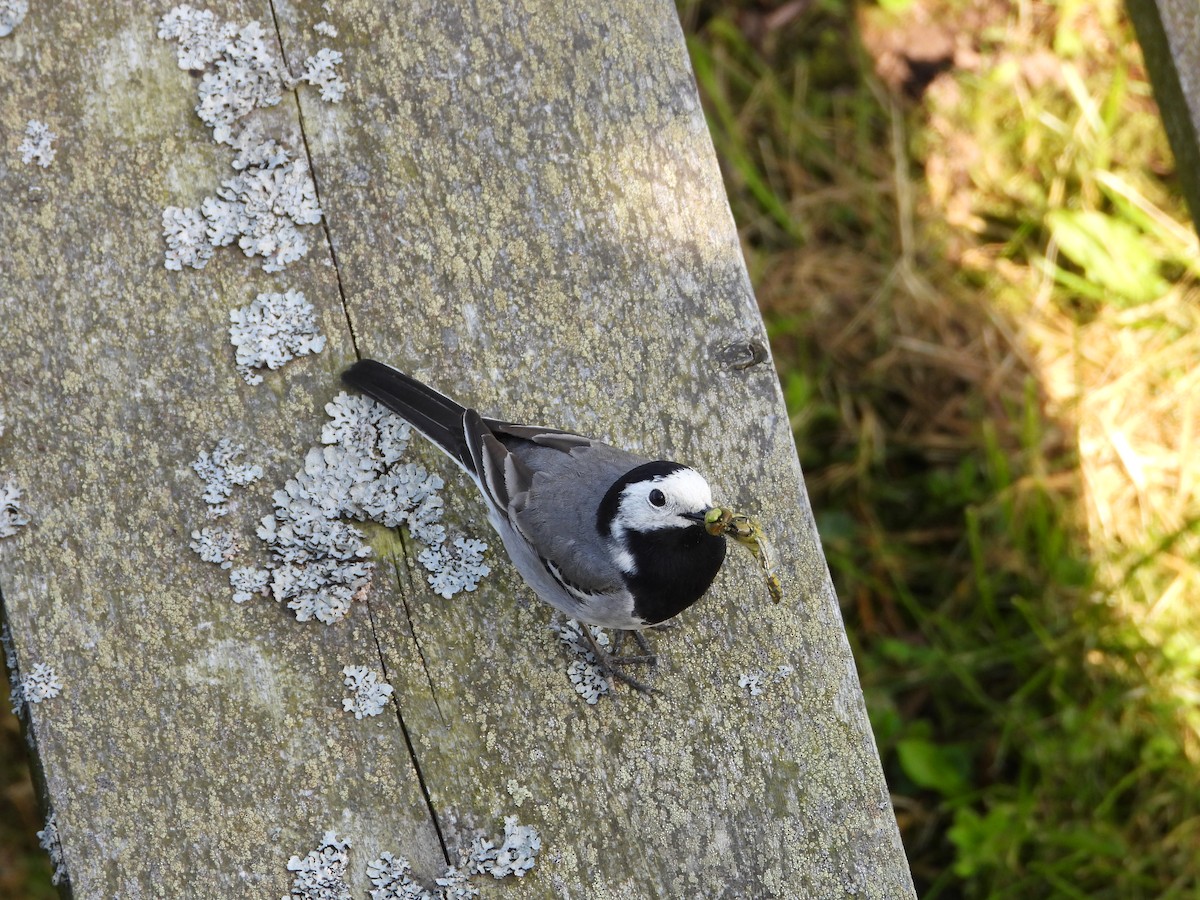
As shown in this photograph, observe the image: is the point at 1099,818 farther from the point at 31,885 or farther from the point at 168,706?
the point at 31,885

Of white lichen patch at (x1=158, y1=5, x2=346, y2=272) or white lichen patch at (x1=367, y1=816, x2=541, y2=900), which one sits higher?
white lichen patch at (x1=158, y1=5, x2=346, y2=272)

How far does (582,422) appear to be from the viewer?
2461mm

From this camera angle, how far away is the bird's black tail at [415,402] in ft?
7.65

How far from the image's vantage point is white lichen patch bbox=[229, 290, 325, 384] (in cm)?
238

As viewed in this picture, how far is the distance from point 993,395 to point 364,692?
3083 millimetres

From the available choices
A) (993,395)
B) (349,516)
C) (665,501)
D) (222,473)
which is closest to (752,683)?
(665,501)

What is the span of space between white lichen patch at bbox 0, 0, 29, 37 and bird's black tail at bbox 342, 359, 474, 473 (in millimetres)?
1190

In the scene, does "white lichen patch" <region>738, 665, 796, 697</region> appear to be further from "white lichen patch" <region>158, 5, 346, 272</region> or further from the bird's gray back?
"white lichen patch" <region>158, 5, 346, 272</region>

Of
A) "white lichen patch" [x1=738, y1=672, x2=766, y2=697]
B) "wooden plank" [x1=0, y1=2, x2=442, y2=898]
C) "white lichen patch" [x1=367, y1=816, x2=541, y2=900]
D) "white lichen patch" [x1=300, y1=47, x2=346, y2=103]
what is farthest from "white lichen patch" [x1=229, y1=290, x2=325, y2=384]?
"white lichen patch" [x1=738, y1=672, x2=766, y2=697]

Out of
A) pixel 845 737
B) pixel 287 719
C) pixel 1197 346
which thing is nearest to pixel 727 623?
pixel 845 737

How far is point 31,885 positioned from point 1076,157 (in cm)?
521

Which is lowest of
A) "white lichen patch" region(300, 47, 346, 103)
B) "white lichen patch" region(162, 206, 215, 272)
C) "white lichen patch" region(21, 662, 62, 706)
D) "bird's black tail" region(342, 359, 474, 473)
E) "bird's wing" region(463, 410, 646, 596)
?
"white lichen patch" region(21, 662, 62, 706)

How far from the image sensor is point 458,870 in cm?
213

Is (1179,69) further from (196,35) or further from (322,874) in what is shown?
(322,874)
